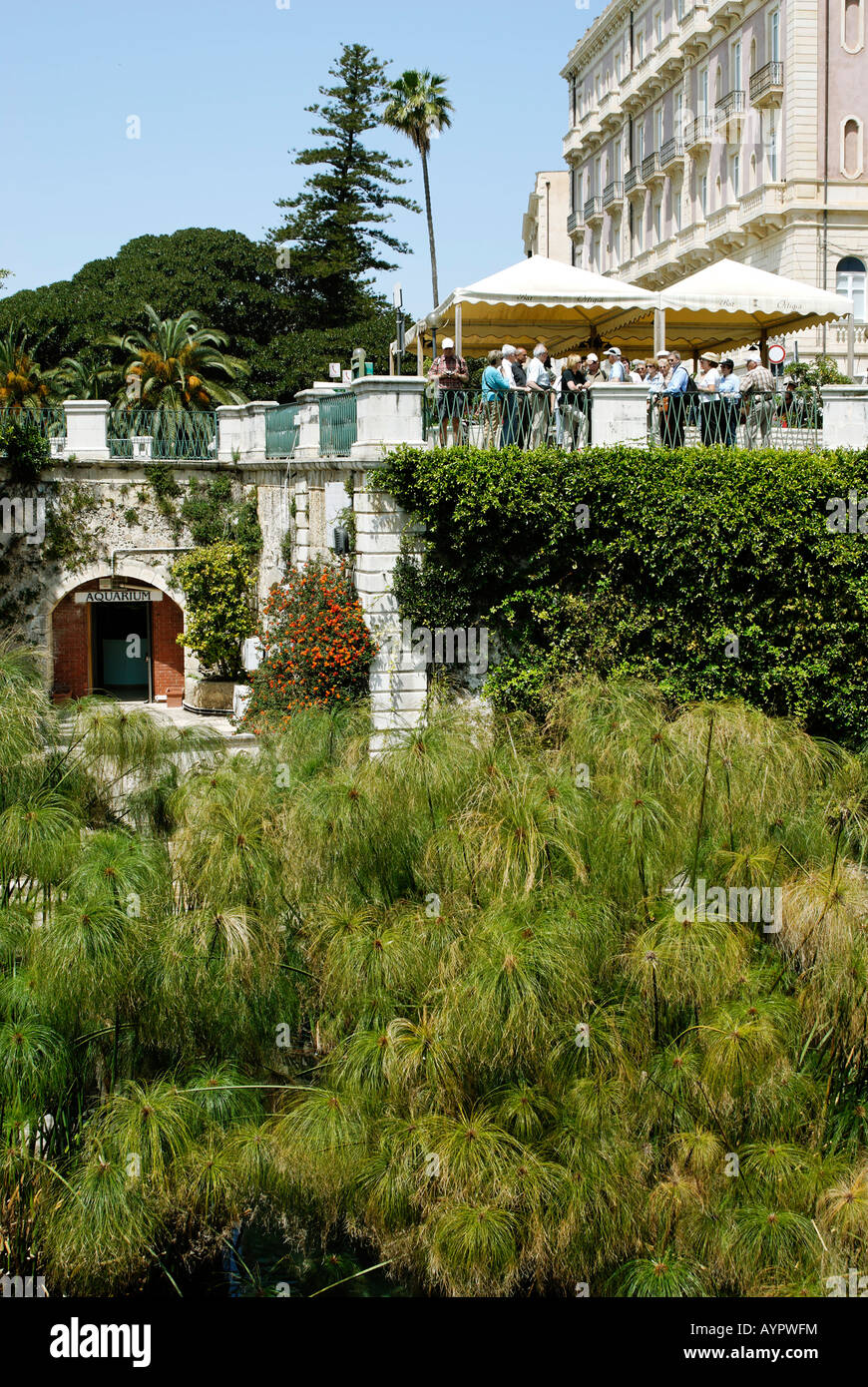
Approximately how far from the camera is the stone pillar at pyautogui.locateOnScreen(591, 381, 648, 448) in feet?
45.1

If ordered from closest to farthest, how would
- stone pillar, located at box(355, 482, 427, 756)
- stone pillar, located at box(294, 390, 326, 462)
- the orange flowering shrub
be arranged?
the orange flowering shrub
stone pillar, located at box(355, 482, 427, 756)
stone pillar, located at box(294, 390, 326, 462)

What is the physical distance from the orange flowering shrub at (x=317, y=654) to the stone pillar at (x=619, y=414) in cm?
307

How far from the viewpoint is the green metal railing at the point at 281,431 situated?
1762 cm

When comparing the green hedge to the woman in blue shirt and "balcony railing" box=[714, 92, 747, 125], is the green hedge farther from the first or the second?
"balcony railing" box=[714, 92, 747, 125]

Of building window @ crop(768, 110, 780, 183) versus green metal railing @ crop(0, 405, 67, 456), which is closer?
green metal railing @ crop(0, 405, 67, 456)

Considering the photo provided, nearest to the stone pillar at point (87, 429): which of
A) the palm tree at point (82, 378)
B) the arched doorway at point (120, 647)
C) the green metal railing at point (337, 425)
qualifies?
the arched doorway at point (120, 647)

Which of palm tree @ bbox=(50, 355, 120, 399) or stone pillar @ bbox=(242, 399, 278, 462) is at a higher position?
palm tree @ bbox=(50, 355, 120, 399)

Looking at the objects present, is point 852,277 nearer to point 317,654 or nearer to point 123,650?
point 123,650

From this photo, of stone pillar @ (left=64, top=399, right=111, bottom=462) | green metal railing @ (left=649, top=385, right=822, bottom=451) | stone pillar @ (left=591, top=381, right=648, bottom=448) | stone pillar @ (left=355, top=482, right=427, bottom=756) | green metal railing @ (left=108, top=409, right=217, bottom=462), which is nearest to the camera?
stone pillar @ (left=355, top=482, right=427, bottom=756)

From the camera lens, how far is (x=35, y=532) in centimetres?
1983

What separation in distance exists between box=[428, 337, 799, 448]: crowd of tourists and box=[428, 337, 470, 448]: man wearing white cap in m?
0.01

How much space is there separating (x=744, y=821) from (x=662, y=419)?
719 cm

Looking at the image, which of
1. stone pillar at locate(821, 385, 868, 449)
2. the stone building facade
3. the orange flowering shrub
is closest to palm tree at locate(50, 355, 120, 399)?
the stone building facade
